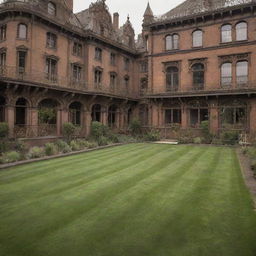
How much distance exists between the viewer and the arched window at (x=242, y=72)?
23703mm

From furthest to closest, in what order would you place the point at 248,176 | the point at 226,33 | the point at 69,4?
1. the point at 69,4
2. the point at 226,33
3. the point at 248,176

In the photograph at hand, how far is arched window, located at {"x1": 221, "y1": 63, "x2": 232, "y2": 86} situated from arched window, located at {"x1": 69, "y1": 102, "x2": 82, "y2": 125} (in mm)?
15855

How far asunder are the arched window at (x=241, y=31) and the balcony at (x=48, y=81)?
13.9 m

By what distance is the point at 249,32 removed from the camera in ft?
76.7

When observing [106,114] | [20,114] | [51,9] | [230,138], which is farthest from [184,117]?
[51,9]

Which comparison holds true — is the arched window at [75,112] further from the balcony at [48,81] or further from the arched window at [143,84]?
the arched window at [143,84]

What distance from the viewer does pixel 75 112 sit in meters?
25.6

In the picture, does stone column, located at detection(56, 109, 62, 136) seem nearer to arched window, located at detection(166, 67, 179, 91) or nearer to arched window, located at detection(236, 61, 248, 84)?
arched window, located at detection(166, 67, 179, 91)

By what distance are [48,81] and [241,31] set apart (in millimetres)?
20127

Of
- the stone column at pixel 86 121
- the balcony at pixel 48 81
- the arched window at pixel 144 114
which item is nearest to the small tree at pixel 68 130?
the balcony at pixel 48 81

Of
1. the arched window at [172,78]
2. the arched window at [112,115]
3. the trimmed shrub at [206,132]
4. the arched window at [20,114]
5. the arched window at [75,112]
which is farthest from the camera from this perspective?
the arched window at [112,115]

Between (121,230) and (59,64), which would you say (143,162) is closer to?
(121,230)

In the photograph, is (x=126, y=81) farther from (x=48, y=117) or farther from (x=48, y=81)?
(x=48, y=117)

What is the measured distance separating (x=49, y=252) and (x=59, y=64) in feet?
72.8
